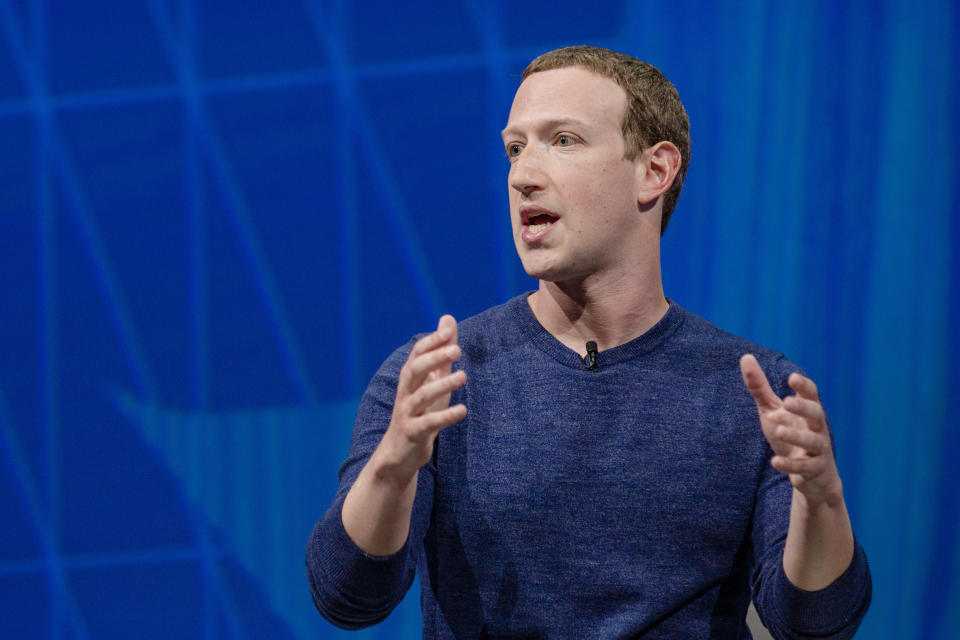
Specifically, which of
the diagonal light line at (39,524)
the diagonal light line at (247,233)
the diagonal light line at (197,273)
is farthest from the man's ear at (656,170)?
the diagonal light line at (39,524)

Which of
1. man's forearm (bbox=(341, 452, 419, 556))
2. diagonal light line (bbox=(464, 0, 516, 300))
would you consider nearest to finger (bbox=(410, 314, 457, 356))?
man's forearm (bbox=(341, 452, 419, 556))

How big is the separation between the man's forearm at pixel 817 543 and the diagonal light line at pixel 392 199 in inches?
44.3

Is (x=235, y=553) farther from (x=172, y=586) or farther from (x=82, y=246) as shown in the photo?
(x=82, y=246)

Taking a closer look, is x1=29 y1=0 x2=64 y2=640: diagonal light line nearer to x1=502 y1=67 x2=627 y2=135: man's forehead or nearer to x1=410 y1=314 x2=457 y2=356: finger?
x1=502 y1=67 x2=627 y2=135: man's forehead

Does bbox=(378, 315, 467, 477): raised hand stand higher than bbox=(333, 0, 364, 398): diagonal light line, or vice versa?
bbox=(333, 0, 364, 398): diagonal light line

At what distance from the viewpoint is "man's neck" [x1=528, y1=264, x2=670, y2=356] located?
5.29ft

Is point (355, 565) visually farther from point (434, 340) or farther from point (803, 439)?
point (803, 439)

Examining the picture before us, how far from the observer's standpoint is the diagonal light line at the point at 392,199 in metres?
2.27

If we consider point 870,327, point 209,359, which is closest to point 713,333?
point 870,327

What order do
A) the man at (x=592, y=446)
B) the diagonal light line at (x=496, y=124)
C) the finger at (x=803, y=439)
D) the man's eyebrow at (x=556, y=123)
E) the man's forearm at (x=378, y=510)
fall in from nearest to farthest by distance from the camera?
1. the finger at (x=803, y=439)
2. the man's forearm at (x=378, y=510)
3. the man at (x=592, y=446)
4. the man's eyebrow at (x=556, y=123)
5. the diagonal light line at (x=496, y=124)

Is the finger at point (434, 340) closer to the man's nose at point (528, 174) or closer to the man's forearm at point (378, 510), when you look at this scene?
the man's forearm at point (378, 510)

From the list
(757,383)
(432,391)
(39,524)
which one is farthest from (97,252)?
(757,383)

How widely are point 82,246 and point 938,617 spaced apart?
2.06 m

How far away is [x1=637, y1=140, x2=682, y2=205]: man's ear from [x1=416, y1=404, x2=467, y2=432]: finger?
632 mm
